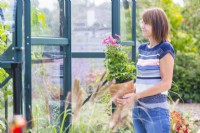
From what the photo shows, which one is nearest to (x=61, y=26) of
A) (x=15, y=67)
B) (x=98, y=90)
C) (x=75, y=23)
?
(x=15, y=67)

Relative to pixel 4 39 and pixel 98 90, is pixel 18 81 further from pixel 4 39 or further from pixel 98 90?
pixel 98 90

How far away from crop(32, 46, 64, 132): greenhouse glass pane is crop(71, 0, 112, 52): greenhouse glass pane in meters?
1.29

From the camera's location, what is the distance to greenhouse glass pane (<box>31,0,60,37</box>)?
3936mm

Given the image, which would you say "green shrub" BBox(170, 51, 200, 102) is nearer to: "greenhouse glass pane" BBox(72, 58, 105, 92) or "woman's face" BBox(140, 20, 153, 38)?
"greenhouse glass pane" BBox(72, 58, 105, 92)

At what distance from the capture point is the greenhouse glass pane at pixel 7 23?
363 centimetres

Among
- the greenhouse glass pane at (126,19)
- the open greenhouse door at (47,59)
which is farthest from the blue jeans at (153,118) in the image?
the greenhouse glass pane at (126,19)

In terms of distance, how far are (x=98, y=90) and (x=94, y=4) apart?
A: 3.42 m

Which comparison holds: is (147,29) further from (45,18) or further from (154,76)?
(45,18)

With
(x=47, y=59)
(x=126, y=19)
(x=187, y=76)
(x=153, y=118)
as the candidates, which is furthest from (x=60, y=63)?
(x=187, y=76)

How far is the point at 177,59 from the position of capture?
1064 cm

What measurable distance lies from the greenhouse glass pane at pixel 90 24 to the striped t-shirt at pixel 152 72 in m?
2.10

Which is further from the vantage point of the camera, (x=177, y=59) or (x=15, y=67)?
(x=177, y=59)

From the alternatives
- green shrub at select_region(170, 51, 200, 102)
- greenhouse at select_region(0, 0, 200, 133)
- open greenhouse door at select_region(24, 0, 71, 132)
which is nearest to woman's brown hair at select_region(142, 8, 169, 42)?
greenhouse at select_region(0, 0, 200, 133)

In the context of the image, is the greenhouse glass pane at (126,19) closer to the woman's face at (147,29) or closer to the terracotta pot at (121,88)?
the terracotta pot at (121,88)
